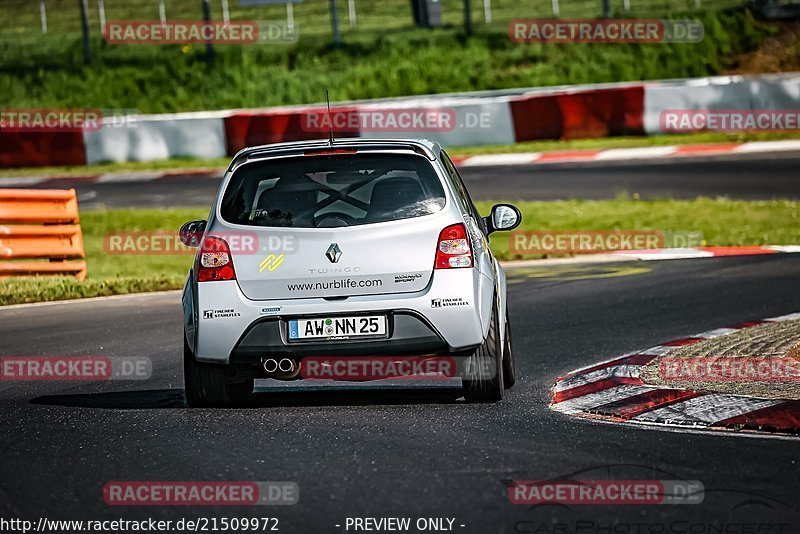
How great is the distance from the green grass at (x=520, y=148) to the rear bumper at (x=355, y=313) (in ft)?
67.8

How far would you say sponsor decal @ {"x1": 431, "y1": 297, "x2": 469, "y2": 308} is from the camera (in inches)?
313

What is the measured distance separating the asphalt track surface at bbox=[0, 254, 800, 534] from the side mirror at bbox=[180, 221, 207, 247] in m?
0.93

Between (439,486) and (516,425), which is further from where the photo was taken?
(516,425)

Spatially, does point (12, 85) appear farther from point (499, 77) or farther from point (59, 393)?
point (59, 393)

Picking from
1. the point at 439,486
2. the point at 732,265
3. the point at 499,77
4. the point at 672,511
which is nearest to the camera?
the point at 672,511

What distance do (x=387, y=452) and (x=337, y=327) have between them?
4.09ft

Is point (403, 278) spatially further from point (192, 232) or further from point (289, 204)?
point (192, 232)

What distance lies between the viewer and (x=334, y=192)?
835cm

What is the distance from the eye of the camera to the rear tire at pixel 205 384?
8.22 metres

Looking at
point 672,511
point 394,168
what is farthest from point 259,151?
point 672,511

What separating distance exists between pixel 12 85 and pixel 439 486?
36.5 meters

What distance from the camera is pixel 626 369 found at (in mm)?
8992

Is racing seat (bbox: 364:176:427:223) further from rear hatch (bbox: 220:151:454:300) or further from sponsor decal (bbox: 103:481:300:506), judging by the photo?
sponsor decal (bbox: 103:481:300:506)

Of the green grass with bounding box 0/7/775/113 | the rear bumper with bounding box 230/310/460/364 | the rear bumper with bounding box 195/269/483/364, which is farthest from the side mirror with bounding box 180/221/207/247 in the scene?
the green grass with bounding box 0/7/775/113
